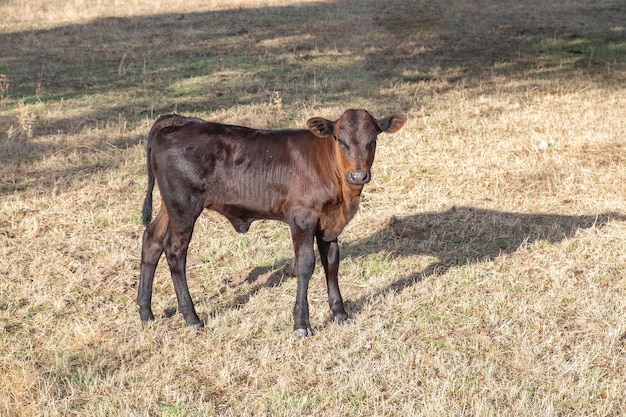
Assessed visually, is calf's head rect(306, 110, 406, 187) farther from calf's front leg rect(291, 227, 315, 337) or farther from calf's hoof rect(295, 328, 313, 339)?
calf's hoof rect(295, 328, 313, 339)

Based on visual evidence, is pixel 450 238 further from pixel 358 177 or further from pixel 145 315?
pixel 145 315

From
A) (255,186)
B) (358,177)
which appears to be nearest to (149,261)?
(255,186)

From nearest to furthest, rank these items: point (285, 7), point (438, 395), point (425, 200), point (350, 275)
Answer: point (438, 395) → point (350, 275) → point (425, 200) → point (285, 7)

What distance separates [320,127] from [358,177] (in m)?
0.58

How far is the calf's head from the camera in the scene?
686cm

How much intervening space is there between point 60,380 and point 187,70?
12839 mm

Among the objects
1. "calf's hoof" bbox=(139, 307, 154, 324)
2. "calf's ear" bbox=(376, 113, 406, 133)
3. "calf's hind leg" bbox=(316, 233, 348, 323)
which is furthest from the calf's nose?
"calf's hoof" bbox=(139, 307, 154, 324)

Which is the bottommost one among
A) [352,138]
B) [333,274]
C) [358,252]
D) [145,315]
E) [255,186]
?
[358,252]

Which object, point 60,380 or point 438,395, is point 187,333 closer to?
point 60,380

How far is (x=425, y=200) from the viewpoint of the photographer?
1062 cm

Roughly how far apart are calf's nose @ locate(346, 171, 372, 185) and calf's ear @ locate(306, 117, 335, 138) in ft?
1.58

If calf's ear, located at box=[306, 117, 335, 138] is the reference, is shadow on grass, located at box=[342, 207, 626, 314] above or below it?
below

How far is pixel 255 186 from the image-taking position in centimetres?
734

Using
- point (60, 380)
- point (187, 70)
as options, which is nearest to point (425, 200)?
point (60, 380)
